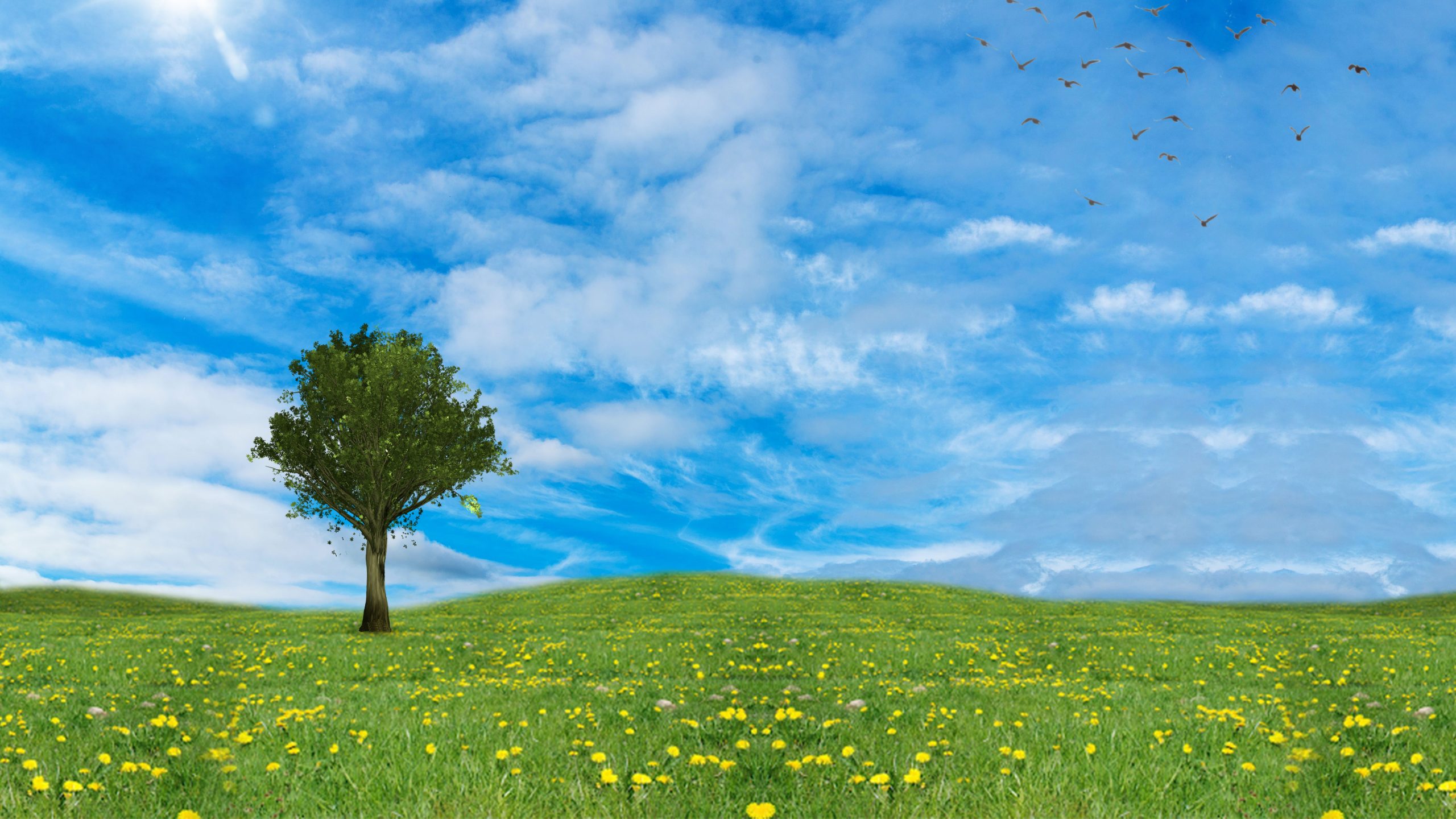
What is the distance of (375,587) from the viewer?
31.9 m

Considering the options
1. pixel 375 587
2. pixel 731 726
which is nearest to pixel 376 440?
pixel 375 587

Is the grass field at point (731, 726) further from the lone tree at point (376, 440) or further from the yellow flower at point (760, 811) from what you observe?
the lone tree at point (376, 440)

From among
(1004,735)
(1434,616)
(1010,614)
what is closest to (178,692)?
(1004,735)

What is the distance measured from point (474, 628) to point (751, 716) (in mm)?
22100

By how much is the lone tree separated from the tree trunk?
33mm

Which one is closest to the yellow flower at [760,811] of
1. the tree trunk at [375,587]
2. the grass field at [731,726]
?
the grass field at [731,726]

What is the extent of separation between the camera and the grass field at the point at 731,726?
7.18 metres

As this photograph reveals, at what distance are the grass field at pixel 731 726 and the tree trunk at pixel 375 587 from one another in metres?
5.86

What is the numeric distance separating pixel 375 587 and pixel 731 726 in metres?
25.9

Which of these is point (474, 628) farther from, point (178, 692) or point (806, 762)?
point (806, 762)

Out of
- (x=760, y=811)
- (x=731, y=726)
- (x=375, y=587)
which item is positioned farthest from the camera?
(x=375, y=587)

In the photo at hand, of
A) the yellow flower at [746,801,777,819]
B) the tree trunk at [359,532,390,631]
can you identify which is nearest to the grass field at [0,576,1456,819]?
the yellow flower at [746,801,777,819]

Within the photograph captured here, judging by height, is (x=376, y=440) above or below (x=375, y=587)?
above

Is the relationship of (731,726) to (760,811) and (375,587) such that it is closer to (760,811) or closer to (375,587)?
(760,811)
